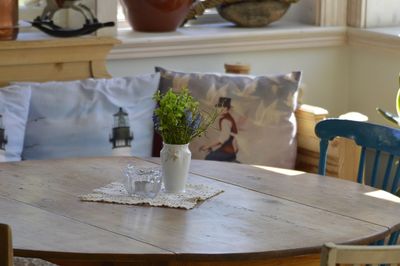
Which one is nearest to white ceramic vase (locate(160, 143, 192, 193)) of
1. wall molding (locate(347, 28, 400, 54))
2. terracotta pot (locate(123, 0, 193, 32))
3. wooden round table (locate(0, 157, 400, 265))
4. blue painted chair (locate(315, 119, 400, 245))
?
wooden round table (locate(0, 157, 400, 265))

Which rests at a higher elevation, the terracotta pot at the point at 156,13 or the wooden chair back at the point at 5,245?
the terracotta pot at the point at 156,13

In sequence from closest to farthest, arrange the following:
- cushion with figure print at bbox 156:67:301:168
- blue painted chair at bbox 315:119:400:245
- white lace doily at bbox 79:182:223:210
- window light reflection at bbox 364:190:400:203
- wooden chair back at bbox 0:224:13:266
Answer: wooden chair back at bbox 0:224:13:266 → white lace doily at bbox 79:182:223:210 → window light reflection at bbox 364:190:400:203 → blue painted chair at bbox 315:119:400:245 → cushion with figure print at bbox 156:67:301:168

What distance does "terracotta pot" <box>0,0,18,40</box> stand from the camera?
145 inches

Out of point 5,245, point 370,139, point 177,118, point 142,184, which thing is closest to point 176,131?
point 177,118

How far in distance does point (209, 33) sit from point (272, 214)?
1899 mm

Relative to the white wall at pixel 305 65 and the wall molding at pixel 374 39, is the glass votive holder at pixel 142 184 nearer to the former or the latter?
the white wall at pixel 305 65

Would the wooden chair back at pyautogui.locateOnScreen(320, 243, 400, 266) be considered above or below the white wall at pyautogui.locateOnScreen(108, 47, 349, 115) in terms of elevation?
above

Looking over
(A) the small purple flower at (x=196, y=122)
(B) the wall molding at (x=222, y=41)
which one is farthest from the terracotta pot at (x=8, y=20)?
(A) the small purple flower at (x=196, y=122)

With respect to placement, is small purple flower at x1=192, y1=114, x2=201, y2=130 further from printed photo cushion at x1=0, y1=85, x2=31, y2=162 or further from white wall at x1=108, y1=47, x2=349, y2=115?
white wall at x1=108, y1=47, x2=349, y2=115

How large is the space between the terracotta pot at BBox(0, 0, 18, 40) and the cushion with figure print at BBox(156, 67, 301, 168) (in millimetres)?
646

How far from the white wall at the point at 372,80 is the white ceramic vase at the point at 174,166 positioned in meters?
1.86

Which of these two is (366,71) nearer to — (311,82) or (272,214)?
(311,82)

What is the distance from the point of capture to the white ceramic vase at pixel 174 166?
2.64 metres

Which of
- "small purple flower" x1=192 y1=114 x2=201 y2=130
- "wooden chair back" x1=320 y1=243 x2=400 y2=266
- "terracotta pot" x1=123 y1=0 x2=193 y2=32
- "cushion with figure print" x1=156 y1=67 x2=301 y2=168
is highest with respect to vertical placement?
"terracotta pot" x1=123 y1=0 x2=193 y2=32
